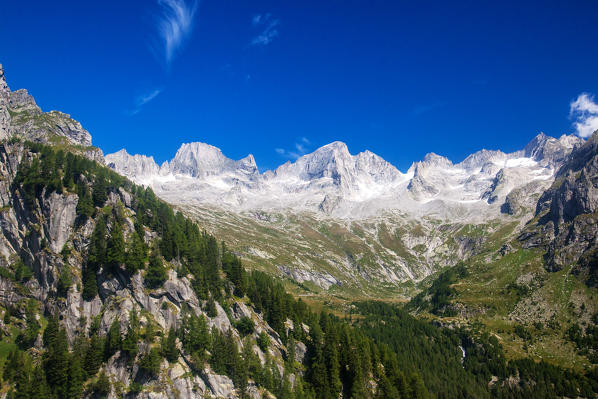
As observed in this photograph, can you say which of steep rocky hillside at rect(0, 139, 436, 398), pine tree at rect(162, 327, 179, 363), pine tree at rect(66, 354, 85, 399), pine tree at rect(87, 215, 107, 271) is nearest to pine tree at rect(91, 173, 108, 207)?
steep rocky hillside at rect(0, 139, 436, 398)

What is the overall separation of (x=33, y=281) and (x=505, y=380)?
202 m

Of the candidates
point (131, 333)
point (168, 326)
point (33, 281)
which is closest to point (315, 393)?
point (168, 326)

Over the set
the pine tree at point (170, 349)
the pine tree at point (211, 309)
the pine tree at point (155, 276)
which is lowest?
the pine tree at point (170, 349)

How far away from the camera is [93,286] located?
104 meters

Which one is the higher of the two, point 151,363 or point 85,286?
point 85,286

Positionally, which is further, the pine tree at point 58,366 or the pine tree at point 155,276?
the pine tree at point 155,276

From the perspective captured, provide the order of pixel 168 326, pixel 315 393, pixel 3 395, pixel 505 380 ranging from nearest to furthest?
Result: pixel 3 395 → pixel 168 326 → pixel 315 393 → pixel 505 380

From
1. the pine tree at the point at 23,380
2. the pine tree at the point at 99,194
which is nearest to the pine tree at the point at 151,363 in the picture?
the pine tree at the point at 23,380

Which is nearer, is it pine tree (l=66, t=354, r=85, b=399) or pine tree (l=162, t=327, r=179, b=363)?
pine tree (l=66, t=354, r=85, b=399)

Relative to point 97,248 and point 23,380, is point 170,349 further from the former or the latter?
point 97,248

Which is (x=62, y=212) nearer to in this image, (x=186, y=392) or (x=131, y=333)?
(x=131, y=333)

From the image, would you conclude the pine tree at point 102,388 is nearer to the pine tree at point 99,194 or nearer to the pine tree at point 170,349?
the pine tree at point 170,349

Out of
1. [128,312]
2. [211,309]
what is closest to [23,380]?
[128,312]

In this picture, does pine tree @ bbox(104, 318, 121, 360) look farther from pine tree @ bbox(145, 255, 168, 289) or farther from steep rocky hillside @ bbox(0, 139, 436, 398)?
pine tree @ bbox(145, 255, 168, 289)
